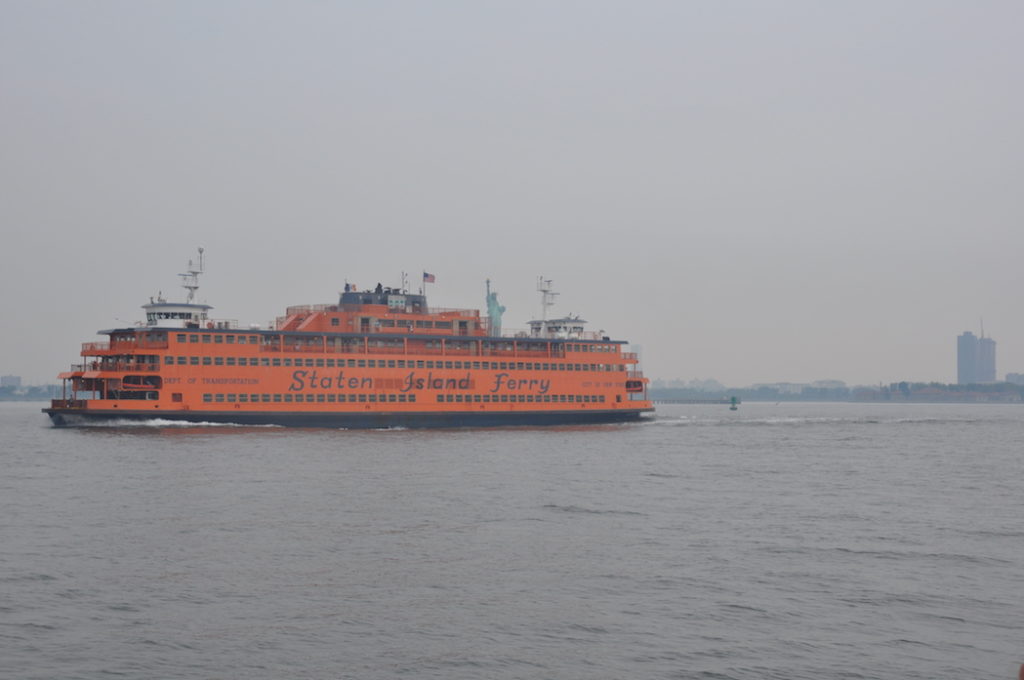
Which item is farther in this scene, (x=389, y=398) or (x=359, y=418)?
(x=389, y=398)

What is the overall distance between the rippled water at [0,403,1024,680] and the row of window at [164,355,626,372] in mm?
23767

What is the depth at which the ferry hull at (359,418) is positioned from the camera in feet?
212

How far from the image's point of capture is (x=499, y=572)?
21.5 m

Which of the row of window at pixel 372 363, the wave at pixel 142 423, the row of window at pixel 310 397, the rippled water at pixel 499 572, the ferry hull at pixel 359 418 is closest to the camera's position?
the rippled water at pixel 499 572

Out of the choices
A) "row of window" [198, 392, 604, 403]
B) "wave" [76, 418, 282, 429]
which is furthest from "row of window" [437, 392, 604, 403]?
"wave" [76, 418, 282, 429]

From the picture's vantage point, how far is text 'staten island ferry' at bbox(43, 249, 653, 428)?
216ft

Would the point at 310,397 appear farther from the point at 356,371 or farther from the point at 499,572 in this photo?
the point at 499,572

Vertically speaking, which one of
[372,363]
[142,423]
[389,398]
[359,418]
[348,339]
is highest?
[348,339]

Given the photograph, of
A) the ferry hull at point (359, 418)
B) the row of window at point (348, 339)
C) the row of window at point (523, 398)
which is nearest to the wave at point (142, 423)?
the ferry hull at point (359, 418)

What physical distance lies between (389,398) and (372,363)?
2.88 metres

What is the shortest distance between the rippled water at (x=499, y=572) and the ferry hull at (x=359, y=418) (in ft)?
73.0

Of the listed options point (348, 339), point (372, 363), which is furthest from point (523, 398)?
point (348, 339)

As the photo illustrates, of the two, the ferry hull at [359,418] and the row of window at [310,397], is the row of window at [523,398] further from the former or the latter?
the row of window at [310,397]

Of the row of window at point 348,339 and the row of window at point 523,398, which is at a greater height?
the row of window at point 348,339
